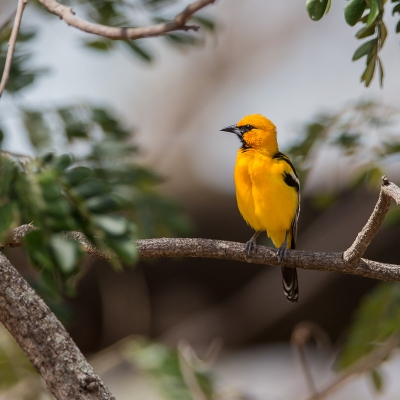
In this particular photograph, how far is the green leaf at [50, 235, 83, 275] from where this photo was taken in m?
2.31

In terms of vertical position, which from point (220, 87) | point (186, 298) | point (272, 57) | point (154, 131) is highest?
point (272, 57)

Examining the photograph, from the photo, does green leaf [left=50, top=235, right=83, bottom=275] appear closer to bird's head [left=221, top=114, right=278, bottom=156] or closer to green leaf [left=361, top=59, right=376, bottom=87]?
green leaf [left=361, top=59, right=376, bottom=87]

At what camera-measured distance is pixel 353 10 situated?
2248 millimetres

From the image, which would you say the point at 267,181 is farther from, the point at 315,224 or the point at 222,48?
the point at 222,48

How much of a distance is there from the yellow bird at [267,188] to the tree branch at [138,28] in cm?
173

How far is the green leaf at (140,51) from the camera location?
14.0ft

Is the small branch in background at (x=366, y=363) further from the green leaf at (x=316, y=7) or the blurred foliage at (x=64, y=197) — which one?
the green leaf at (x=316, y=7)

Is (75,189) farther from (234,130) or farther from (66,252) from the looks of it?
(234,130)

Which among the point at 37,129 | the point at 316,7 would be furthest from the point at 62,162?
the point at 316,7

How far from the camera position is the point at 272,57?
9.88 metres

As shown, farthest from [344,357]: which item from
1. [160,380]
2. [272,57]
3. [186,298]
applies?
[272,57]

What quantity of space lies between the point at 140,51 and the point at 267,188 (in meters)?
1.33

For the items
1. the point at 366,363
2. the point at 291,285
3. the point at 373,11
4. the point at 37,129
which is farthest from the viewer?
the point at 291,285

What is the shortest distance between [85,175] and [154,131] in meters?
6.67
